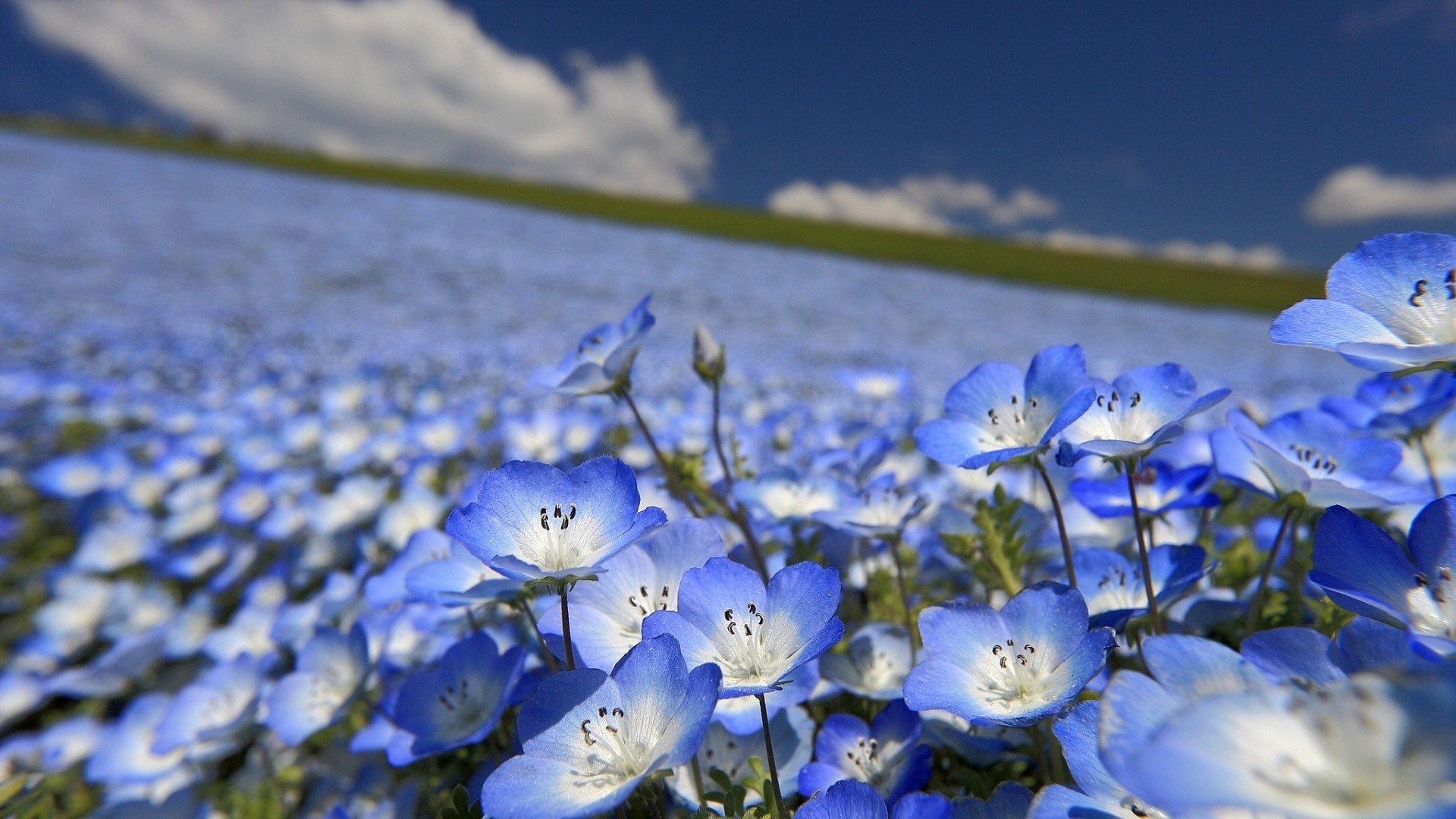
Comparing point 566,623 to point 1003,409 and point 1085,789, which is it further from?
point 1003,409

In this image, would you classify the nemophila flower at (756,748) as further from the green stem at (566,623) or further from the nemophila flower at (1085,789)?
the nemophila flower at (1085,789)

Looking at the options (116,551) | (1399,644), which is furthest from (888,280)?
(1399,644)

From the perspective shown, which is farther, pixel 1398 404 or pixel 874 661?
pixel 1398 404

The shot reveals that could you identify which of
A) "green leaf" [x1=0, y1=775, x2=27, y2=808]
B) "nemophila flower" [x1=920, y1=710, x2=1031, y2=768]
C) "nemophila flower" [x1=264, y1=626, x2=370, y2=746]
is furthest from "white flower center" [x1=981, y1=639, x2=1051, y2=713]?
"green leaf" [x1=0, y1=775, x2=27, y2=808]

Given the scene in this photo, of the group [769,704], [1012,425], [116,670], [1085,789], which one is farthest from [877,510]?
[116,670]

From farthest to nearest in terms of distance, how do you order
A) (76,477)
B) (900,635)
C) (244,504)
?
(76,477) → (244,504) → (900,635)

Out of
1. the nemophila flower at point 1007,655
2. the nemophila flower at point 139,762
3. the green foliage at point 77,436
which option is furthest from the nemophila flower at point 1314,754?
the green foliage at point 77,436

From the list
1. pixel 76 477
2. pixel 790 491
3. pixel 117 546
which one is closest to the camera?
pixel 790 491

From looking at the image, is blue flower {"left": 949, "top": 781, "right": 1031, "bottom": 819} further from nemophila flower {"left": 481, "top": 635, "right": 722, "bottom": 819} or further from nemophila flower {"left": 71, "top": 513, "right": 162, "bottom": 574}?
nemophila flower {"left": 71, "top": 513, "right": 162, "bottom": 574}
